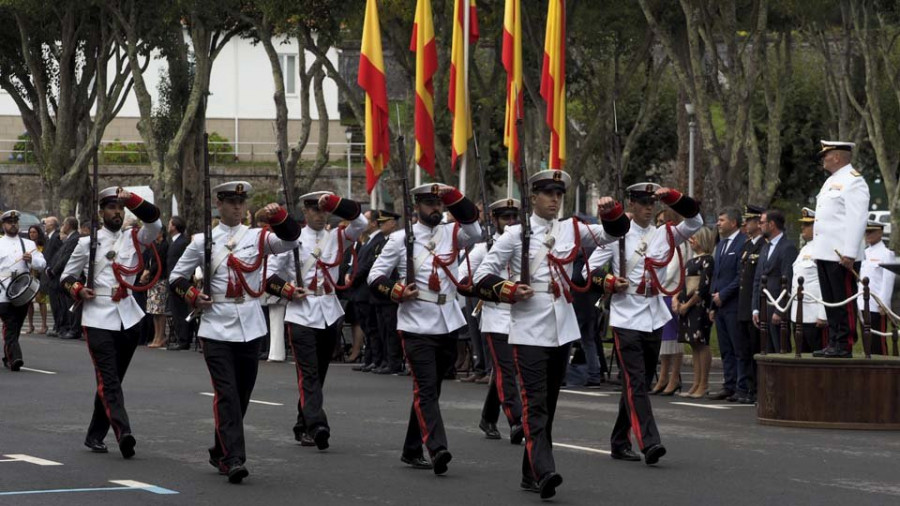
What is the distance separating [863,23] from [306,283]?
24632 mm

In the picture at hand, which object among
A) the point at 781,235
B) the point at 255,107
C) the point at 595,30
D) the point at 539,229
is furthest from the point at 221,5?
the point at 255,107

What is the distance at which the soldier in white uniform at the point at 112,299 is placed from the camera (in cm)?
1272

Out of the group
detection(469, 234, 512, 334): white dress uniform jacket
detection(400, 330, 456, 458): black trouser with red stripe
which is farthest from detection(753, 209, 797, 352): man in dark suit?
detection(400, 330, 456, 458): black trouser with red stripe

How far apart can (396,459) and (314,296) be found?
1.72m

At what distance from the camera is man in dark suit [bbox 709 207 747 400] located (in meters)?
17.8

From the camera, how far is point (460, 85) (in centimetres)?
2345

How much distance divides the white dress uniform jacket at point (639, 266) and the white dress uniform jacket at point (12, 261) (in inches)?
410

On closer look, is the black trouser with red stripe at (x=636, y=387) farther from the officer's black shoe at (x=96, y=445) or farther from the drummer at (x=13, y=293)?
the drummer at (x=13, y=293)

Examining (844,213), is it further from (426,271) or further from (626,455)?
(426,271)

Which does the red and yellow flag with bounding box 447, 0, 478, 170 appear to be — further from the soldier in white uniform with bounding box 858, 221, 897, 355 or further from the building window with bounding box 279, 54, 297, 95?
the building window with bounding box 279, 54, 297, 95

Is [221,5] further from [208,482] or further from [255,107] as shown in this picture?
[255,107]

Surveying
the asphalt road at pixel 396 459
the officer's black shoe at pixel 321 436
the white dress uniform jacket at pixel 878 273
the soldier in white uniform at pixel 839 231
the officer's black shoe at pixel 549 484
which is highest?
the soldier in white uniform at pixel 839 231

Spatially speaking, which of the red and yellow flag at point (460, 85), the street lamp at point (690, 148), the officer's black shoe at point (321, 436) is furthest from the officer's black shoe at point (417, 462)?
the street lamp at point (690, 148)

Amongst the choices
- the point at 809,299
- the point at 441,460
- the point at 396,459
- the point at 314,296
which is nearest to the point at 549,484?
the point at 441,460
